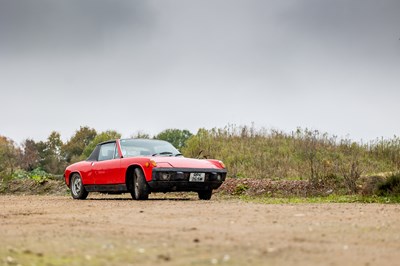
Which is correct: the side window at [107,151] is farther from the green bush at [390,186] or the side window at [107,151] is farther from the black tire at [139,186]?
the green bush at [390,186]

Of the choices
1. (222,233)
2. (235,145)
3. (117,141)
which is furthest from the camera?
(235,145)

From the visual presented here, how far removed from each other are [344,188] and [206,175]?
421cm

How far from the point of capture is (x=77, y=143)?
3285 inches

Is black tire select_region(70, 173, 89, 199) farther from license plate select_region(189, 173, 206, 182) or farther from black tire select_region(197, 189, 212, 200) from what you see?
license plate select_region(189, 173, 206, 182)

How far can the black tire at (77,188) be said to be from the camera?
1837 centimetres

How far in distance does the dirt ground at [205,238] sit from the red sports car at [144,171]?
410cm

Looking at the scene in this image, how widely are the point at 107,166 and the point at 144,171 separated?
183 centimetres

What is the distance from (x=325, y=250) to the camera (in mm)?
6508

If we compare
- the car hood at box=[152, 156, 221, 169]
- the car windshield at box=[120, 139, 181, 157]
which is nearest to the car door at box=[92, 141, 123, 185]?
the car windshield at box=[120, 139, 181, 157]

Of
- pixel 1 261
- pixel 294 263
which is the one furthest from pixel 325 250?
pixel 1 261

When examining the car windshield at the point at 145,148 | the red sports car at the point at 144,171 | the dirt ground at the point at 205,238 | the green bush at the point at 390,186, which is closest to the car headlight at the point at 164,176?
the red sports car at the point at 144,171

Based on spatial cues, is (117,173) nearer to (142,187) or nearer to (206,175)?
(142,187)

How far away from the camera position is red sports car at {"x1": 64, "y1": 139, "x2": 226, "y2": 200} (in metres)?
15.5

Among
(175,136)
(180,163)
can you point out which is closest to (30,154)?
(175,136)
